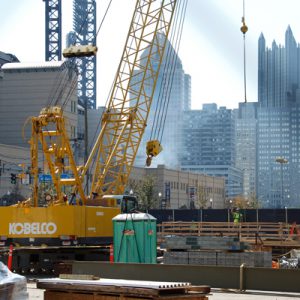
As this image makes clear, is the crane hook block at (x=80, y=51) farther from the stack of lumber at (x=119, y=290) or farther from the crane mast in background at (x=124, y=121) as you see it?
the stack of lumber at (x=119, y=290)

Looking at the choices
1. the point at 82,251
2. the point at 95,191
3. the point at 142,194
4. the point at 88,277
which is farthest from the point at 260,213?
the point at 88,277

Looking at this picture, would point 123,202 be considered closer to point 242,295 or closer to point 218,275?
point 218,275

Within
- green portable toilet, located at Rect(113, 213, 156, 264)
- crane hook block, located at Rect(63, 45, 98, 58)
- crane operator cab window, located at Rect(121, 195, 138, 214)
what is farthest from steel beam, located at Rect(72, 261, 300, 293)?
crane hook block, located at Rect(63, 45, 98, 58)

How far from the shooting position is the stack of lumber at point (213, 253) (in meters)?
27.0

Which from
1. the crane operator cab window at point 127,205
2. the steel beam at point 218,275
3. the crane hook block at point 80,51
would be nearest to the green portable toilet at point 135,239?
the steel beam at point 218,275

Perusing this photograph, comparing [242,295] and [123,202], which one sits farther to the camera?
[123,202]

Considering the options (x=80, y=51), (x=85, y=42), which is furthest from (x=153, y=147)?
(x=85, y=42)

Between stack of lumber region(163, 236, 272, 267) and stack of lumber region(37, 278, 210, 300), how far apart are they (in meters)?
11.3

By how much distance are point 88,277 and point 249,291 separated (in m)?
8.04

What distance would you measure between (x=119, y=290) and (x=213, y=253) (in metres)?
12.2

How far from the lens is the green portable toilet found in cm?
2986

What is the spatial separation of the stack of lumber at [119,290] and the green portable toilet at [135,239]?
13539 millimetres

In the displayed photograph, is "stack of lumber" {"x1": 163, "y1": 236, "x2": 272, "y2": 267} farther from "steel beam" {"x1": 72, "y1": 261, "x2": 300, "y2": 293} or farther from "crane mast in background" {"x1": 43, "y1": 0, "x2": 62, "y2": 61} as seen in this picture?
"crane mast in background" {"x1": 43, "y1": 0, "x2": 62, "y2": 61}

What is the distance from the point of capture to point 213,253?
27.5 metres
